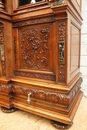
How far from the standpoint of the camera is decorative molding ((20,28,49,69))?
0.76 metres

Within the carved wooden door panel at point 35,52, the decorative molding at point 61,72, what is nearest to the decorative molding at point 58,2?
the carved wooden door panel at point 35,52

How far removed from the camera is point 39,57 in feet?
2.58

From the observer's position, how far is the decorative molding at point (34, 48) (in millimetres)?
756

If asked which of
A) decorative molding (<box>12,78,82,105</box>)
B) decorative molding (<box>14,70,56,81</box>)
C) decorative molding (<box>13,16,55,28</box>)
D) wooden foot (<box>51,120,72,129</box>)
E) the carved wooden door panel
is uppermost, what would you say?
decorative molding (<box>13,16,55,28</box>)

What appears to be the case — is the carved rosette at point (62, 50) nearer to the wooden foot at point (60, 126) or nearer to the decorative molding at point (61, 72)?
the decorative molding at point (61, 72)

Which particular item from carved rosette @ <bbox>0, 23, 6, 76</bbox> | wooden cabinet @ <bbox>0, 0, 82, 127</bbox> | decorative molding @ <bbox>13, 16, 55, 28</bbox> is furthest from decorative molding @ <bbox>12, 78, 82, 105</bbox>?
decorative molding @ <bbox>13, 16, 55, 28</bbox>

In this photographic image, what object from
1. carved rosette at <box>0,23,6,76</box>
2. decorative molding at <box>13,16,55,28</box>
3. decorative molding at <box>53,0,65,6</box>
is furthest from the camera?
carved rosette at <box>0,23,6,76</box>

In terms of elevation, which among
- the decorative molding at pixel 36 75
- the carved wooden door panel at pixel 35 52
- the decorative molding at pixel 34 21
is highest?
the decorative molding at pixel 34 21

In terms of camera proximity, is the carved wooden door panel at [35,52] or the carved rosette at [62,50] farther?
the carved wooden door panel at [35,52]

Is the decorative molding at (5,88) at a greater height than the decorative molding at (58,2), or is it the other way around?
the decorative molding at (58,2)

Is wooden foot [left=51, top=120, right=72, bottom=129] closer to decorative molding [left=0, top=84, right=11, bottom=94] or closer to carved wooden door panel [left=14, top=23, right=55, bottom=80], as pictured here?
carved wooden door panel [left=14, top=23, right=55, bottom=80]

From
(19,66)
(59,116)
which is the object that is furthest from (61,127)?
(19,66)

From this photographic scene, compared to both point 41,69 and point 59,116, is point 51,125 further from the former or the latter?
point 41,69

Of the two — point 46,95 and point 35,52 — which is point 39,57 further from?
point 46,95
